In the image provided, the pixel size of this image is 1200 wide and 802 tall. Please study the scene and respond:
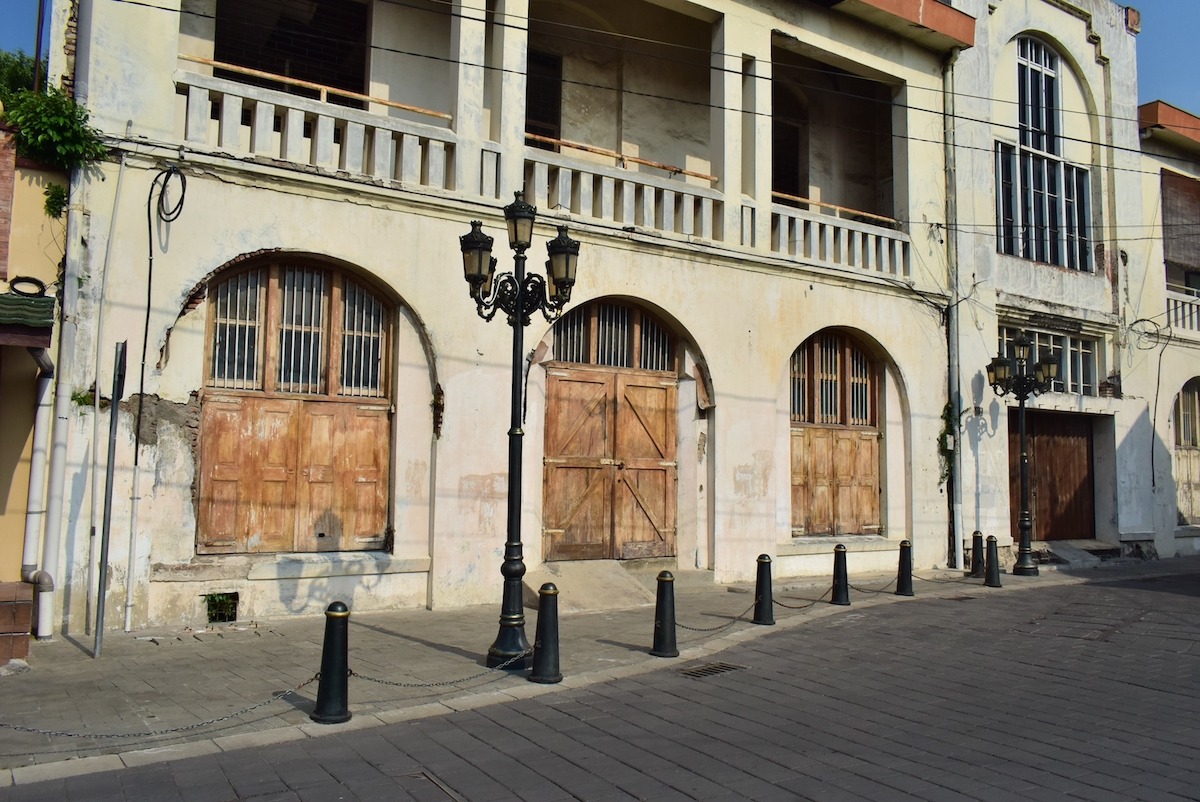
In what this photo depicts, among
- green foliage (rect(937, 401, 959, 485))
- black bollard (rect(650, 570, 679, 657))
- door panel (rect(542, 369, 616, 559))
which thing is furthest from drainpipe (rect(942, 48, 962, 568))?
black bollard (rect(650, 570, 679, 657))

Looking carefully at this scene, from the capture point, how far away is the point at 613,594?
12.3m

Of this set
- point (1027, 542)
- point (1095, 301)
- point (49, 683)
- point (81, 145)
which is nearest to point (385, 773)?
point (49, 683)

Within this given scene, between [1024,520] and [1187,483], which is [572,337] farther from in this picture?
[1187,483]

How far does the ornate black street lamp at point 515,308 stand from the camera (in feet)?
27.6

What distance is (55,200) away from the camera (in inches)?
381

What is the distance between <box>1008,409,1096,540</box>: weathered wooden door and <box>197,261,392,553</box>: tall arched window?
1331cm

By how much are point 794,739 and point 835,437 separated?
10.3 metres

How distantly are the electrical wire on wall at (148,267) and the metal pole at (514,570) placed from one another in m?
4.07

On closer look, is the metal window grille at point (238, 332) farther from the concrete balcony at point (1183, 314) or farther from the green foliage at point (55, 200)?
the concrete balcony at point (1183, 314)

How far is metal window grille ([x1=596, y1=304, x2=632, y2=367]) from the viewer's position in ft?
44.9

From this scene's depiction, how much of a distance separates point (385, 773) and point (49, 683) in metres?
3.79

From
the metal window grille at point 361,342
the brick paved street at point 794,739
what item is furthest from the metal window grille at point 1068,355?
the metal window grille at point 361,342

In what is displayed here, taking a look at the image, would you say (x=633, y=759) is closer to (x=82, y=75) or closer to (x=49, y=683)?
(x=49, y=683)

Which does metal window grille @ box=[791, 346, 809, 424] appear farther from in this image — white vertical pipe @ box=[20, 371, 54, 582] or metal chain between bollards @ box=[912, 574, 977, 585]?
white vertical pipe @ box=[20, 371, 54, 582]
